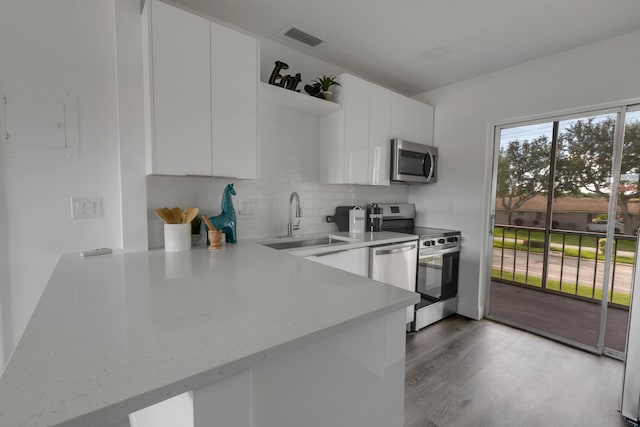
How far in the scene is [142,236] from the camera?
1.74m

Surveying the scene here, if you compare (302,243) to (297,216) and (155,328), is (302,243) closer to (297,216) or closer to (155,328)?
(297,216)

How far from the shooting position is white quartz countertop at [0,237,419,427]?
478 millimetres

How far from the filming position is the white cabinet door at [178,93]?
158 centimetres

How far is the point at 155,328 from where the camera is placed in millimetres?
711

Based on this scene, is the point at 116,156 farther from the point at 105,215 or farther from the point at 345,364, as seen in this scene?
the point at 345,364

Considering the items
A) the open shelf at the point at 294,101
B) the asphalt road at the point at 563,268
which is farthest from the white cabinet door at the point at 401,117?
the asphalt road at the point at 563,268

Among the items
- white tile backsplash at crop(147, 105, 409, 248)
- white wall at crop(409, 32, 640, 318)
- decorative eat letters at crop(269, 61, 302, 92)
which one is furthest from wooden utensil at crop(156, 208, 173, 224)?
white wall at crop(409, 32, 640, 318)

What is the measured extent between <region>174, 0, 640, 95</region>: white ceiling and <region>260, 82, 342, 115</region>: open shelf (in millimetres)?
506

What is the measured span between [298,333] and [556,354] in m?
2.80

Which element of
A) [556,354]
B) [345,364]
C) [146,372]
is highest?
[146,372]

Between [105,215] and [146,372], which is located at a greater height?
[105,215]

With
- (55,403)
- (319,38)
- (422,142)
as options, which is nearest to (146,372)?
(55,403)

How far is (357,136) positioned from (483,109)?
4.83 feet

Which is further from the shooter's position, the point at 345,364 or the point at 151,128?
the point at 151,128
